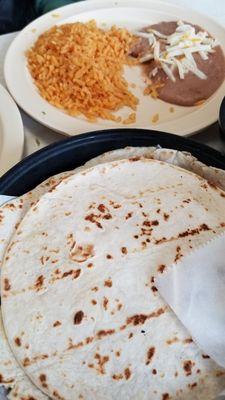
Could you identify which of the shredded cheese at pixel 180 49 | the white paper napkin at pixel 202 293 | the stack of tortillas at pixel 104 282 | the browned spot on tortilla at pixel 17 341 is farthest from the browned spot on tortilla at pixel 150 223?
the shredded cheese at pixel 180 49

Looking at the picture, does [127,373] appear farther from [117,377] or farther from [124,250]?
[124,250]

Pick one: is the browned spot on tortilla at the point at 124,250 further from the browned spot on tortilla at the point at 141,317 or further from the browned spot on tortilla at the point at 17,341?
the browned spot on tortilla at the point at 17,341

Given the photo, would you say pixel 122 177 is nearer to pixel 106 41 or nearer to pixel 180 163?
pixel 180 163

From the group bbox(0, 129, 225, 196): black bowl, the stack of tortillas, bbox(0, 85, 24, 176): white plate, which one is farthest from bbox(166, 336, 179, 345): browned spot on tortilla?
bbox(0, 85, 24, 176): white plate

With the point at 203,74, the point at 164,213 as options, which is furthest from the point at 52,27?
the point at 164,213

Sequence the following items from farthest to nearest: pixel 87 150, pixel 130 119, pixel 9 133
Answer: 1. pixel 130 119
2. pixel 9 133
3. pixel 87 150

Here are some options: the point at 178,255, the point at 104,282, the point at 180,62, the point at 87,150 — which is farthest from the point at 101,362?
the point at 180,62

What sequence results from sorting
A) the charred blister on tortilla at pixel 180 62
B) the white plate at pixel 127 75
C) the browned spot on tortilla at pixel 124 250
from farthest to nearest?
the charred blister on tortilla at pixel 180 62 < the white plate at pixel 127 75 < the browned spot on tortilla at pixel 124 250

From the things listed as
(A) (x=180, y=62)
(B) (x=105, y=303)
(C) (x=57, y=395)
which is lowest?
(C) (x=57, y=395)

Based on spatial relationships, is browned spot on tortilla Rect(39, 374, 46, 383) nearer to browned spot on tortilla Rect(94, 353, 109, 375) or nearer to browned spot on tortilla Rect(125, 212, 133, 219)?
browned spot on tortilla Rect(94, 353, 109, 375)
